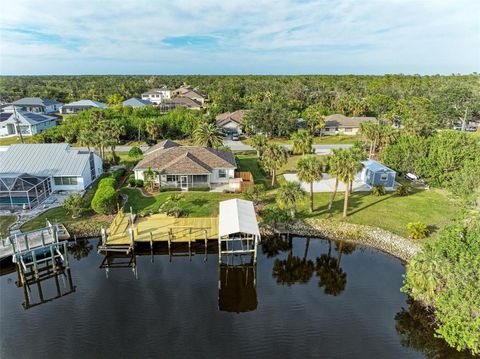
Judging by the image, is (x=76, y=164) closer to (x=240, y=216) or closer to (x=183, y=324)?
(x=240, y=216)

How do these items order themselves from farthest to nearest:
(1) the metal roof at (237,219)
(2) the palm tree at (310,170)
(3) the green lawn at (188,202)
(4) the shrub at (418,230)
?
1. (3) the green lawn at (188,202)
2. (2) the palm tree at (310,170)
3. (4) the shrub at (418,230)
4. (1) the metal roof at (237,219)

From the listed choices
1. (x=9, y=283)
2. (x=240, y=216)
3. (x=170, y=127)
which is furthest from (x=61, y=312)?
(x=170, y=127)

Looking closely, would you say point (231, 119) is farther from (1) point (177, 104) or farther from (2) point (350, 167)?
(2) point (350, 167)

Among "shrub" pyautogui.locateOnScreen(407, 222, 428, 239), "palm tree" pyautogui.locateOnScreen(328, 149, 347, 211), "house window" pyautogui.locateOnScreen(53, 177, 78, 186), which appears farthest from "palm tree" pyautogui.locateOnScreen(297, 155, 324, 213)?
"house window" pyautogui.locateOnScreen(53, 177, 78, 186)

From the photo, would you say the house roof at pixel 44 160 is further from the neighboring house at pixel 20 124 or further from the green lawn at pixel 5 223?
the neighboring house at pixel 20 124

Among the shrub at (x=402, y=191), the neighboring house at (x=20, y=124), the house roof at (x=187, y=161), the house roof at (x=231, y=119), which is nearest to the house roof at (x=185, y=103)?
the house roof at (x=231, y=119)

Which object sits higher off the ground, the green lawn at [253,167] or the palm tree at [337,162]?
the palm tree at [337,162]
